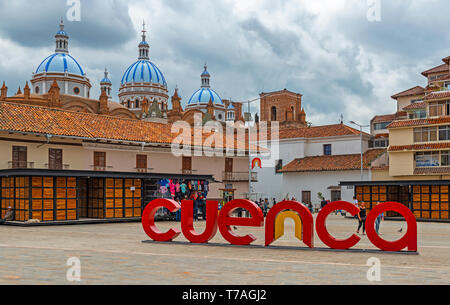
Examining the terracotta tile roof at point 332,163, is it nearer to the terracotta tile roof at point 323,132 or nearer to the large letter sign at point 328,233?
the terracotta tile roof at point 323,132

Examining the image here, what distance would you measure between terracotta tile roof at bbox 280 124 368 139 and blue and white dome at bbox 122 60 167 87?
44633 millimetres

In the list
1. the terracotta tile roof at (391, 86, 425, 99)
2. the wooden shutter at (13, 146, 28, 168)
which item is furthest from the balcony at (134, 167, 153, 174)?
the terracotta tile roof at (391, 86, 425, 99)

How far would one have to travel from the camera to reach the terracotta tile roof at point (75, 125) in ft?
117

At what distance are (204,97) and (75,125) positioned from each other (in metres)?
75.5

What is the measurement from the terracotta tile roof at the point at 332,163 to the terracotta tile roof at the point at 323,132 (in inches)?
138

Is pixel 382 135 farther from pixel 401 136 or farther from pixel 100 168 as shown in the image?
pixel 100 168

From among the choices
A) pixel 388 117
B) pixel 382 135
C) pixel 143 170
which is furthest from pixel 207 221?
pixel 388 117

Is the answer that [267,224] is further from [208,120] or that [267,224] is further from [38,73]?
[208,120]

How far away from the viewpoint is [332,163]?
57250mm

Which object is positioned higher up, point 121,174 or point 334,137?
point 334,137

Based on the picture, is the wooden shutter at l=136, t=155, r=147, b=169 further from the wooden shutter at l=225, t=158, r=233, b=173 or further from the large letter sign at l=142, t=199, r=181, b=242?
the large letter sign at l=142, t=199, r=181, b=242

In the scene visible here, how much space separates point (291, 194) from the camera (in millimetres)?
59500

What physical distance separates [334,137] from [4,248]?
4821 cm
